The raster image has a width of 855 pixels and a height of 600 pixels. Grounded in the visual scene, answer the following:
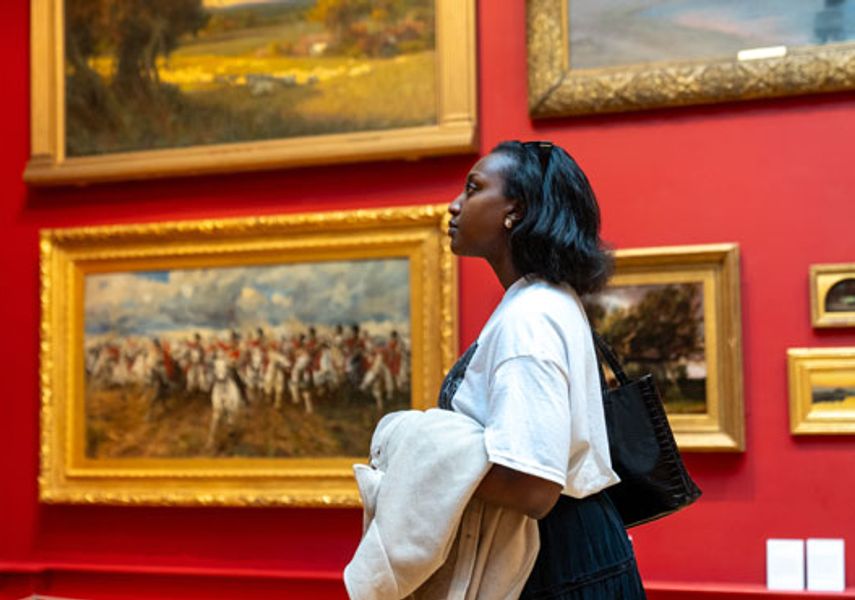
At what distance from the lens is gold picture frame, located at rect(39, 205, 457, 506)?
571cm

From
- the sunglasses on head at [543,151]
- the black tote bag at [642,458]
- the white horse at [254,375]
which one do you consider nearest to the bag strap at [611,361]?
the black tote bag at [642,458]

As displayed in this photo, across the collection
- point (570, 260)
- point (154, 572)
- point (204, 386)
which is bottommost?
point (154, 572)

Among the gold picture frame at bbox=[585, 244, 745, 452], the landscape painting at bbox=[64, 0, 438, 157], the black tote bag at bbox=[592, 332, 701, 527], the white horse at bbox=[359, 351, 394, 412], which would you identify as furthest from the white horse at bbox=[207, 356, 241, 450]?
the black tote bag at bbox=[592, 332, 701, 527]

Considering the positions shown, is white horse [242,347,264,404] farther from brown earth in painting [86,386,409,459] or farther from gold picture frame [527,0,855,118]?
gold picture frame [527,0,855,118]

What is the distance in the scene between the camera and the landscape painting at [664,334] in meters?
5.23

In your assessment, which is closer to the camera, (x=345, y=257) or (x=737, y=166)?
(x=737, y=166)

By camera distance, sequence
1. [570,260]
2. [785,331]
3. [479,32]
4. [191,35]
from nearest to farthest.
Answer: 1. [570,260]
2. [785,331]
3. [479,32]
4. [191,35]

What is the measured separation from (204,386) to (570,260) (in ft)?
12.1

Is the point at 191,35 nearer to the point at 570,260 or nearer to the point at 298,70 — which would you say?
the point at 298,70

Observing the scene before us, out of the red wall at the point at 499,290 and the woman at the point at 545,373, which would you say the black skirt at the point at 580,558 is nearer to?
the woman at the point at 545,373

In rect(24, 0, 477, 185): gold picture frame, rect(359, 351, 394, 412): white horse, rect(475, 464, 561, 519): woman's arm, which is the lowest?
rect(475, 464, 561, 519): woman's arm

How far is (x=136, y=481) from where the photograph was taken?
609 centimetres

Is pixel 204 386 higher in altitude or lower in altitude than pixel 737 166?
lower

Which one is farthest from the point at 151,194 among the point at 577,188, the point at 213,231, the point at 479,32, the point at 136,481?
the point at 577,188
